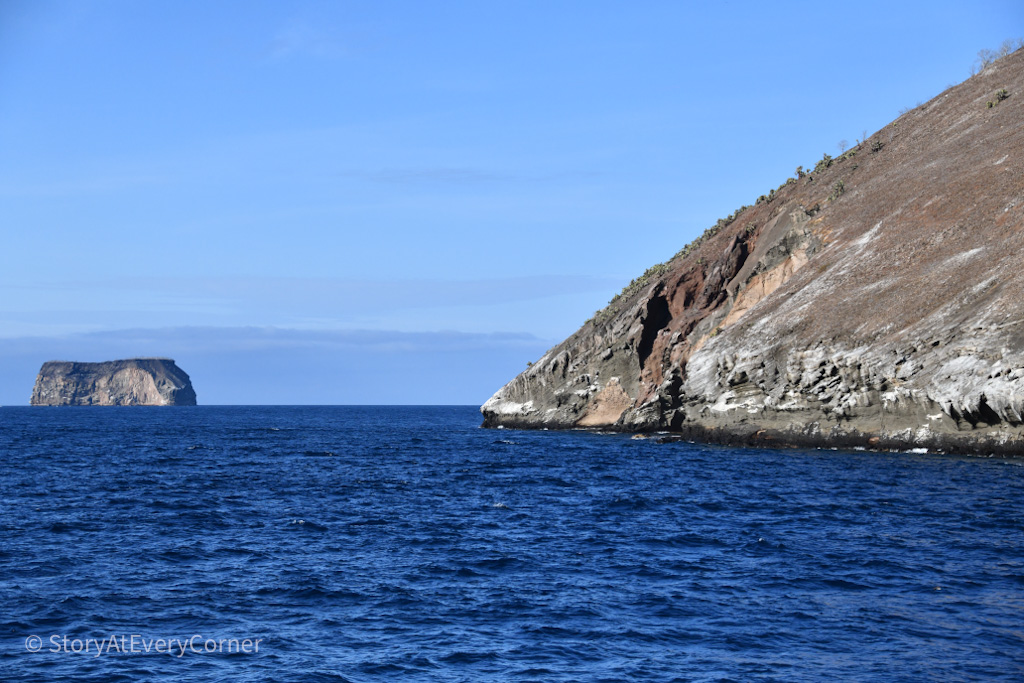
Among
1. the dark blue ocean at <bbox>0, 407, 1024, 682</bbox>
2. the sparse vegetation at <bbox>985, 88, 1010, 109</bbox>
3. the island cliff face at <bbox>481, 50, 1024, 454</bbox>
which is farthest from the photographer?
the sparse vegetation at <bbox>985, 88, 1010, 109</bbox>

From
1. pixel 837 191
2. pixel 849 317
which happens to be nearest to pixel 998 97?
pixel 837 191

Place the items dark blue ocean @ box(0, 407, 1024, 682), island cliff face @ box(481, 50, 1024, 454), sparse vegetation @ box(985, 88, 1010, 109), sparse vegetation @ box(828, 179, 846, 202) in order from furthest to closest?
sparse vegetation @ box(828, 179, 846, 202) < sparse vegetation @ box(985, 88, 1010, 109) < island cliff face @ box(481, 50, 1024, 454) < dark blue ocean @ box(0, 407, 1024, 682)

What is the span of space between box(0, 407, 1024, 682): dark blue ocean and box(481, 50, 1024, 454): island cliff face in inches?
220

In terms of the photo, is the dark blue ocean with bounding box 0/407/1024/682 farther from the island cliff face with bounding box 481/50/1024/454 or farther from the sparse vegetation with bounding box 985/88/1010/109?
the sparse vegetation with bounding box 985/88/1010/109

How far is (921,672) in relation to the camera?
1545 cm

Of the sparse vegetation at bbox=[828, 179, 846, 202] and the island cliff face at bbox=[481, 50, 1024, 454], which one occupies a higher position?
the sparse vegetation at bbox=[828, 179, 846, 202]

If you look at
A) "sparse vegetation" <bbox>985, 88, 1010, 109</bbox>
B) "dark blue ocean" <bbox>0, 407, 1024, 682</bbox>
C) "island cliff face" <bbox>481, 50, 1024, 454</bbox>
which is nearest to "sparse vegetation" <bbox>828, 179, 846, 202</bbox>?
"island cliff face" <bbox>481, 50, 1024, 454</bbox>

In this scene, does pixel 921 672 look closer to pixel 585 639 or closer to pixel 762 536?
pixel 585 639

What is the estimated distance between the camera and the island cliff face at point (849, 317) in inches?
1881

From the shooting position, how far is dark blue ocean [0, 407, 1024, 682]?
16500 millimetres

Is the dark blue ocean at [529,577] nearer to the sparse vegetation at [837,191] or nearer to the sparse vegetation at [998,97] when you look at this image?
the sparse vegetation at [837,191]

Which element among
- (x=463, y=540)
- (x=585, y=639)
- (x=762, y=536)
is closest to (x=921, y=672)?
(x=585, y=639)

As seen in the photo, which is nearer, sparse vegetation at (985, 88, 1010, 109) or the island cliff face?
the island cliff face

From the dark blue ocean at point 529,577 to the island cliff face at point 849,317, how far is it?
559 cm
